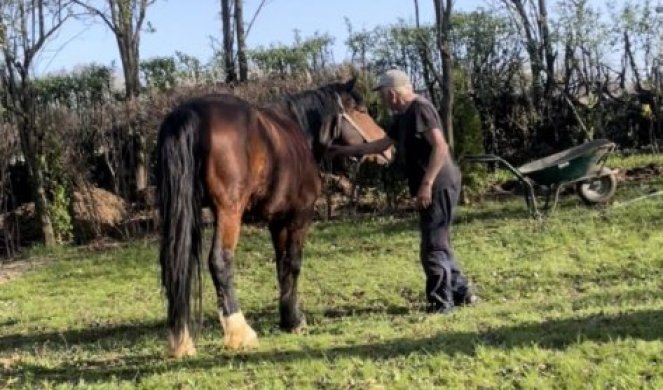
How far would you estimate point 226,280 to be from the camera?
5895 mm

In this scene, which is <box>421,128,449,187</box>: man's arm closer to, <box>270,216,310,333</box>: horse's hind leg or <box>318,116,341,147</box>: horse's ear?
<box>318,116,341,147</box>: horse's ear

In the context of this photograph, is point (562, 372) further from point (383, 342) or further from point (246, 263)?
point (246, 263)

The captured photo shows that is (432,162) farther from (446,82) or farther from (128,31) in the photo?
(128,31)

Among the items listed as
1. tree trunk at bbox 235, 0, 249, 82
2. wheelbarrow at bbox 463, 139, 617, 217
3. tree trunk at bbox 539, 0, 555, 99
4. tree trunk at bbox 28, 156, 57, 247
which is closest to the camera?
wheelbarrow at bbox 463, 139, 617, 217

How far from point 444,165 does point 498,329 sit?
1.71 meters

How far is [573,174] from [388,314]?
16.0 ft

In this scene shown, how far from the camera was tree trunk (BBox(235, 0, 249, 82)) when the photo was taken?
1800cm

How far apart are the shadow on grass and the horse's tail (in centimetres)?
29

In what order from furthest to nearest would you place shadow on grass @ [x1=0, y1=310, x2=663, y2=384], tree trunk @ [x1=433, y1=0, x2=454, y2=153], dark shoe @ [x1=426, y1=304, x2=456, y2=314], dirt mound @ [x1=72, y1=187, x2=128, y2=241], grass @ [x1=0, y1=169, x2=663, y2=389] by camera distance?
dirt mound @ [x1=72, y1=187, x2=128, y2=241] → tree trunk @ [x1=433, y1=0, x2=454, y2=153] → dark shoe @ [x1=426, y1=304, x2=456, y2=314] → shadow on grass @ [x1=0, y1=310, x2=663, y2=384] → grass @ [x1=0, y1=169, x2=663, y2=389]

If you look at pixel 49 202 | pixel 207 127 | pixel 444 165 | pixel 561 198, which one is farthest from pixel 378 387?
pixel 49 202

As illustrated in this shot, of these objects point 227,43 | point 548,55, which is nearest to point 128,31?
point 227,43

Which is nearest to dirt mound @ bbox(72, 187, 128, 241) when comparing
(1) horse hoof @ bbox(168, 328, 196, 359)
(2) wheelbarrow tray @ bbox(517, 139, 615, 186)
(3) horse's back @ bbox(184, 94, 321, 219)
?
(2) wheelbarrow tray @ bbox(517, 139, 615, 186)

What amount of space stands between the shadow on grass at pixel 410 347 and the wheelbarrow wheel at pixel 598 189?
601 centimetres

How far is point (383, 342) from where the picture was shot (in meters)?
5.69
